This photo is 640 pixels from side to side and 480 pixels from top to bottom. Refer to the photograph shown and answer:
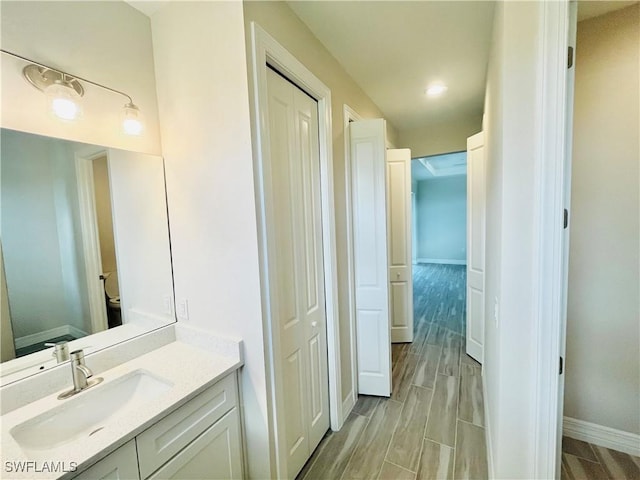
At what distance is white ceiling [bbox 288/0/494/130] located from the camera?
1.55 meters

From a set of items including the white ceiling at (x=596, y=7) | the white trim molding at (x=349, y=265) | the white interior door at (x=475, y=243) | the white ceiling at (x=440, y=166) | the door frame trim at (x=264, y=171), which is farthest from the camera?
the white ceiling at (x=440, y=166)

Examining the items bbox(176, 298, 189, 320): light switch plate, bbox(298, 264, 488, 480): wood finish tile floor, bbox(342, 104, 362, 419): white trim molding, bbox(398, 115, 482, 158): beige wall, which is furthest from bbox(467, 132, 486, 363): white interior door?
bbox(176, 298, 189, 320): light switch plate

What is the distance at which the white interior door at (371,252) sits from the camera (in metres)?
2.21

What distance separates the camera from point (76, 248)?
1322mm

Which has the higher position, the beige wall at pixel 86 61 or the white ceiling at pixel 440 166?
the white ceiling at pixel 440 166

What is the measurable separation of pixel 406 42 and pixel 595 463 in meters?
2.88

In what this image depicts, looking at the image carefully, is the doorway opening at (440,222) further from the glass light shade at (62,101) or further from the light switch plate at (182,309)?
the glass light shade at (62,101)

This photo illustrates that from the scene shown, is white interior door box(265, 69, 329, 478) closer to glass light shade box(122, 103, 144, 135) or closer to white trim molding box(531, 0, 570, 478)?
glass light shade box(122, 103, 144, 135)

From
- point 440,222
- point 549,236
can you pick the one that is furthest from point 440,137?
point 440,222

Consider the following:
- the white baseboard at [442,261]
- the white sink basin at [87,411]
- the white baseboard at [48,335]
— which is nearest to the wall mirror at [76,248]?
the white baseboard at [48,335]

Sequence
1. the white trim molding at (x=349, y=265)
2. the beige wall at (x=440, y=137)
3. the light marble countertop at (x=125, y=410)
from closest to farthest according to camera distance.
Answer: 1. the light marble countertop at (x=125, y=410)
2. the white trim molding at (x=349, y=265)
3. the beige wall at (x=440, y=137)

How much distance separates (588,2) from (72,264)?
302 cm

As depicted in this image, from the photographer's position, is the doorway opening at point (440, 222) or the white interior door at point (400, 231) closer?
the white interior door at point (400, 231)

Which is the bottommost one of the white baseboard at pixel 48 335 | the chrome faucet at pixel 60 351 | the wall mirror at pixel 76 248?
the chrome faucet at pixel 60 351
